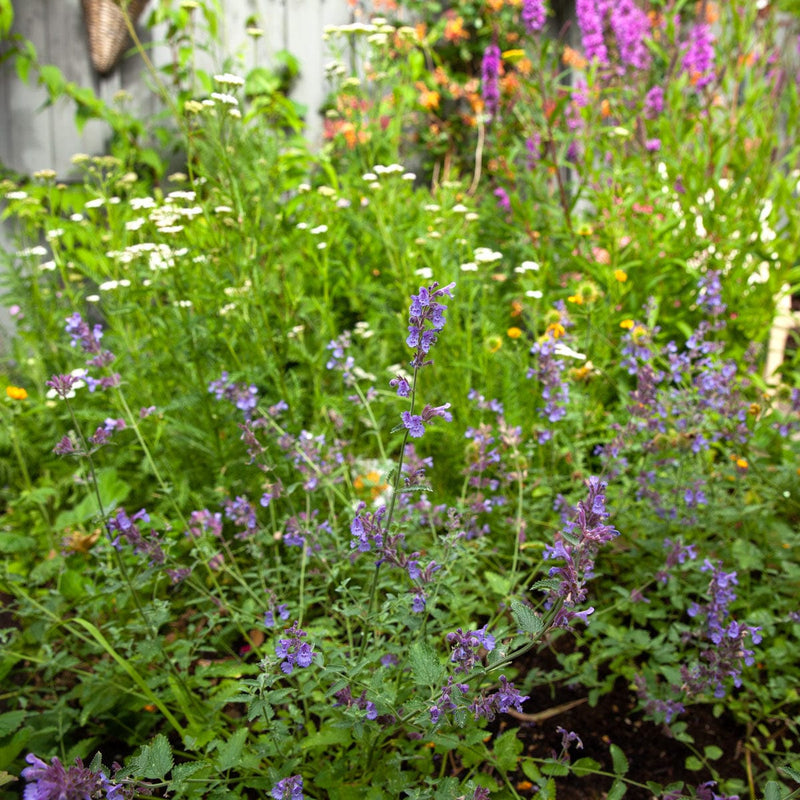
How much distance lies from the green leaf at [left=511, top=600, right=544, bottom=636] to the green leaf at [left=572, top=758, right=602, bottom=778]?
45cm

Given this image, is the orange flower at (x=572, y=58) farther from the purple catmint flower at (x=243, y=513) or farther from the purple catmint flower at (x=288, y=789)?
the purple catmint flower at (x=288, y=789)

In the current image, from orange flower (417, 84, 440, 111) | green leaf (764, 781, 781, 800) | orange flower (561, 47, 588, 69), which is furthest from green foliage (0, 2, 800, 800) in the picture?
orange flower (417, 84, 440, 111)

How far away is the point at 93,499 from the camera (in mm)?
1970

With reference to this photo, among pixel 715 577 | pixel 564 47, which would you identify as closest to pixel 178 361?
pixel 715 577

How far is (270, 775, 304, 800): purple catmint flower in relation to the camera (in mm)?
1023

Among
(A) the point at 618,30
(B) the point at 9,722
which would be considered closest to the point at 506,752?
(B) the point at 9,722

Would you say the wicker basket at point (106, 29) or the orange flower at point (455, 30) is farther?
the orange flower at point (455, 30)

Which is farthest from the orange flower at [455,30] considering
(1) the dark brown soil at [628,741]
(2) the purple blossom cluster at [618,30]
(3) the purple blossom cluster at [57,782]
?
(3) the purple blossom cluster at [57,782]

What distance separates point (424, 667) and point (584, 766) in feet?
1.56

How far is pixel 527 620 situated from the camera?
0.91 m

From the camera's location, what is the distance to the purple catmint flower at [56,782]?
0.75 metres

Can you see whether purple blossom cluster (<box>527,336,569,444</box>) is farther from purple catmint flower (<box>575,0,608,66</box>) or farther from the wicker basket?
the wicker basket

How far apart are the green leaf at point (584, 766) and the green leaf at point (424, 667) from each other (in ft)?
1.18

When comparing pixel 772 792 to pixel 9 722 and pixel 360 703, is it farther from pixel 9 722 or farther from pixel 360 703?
pixel 9 722
